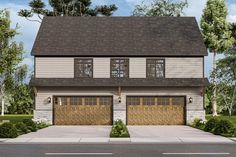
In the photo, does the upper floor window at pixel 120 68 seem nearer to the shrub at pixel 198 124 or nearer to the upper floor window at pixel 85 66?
the upper floor window at pixel 85 66

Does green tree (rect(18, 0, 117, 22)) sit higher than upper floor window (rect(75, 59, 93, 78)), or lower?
higher

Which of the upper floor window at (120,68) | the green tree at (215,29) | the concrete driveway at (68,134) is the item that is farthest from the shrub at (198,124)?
the green tree at (215,29)

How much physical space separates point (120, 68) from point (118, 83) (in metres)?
1.48

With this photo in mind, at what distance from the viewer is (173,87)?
37188 mm

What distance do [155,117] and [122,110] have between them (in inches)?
106

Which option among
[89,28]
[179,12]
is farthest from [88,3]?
[89,28]

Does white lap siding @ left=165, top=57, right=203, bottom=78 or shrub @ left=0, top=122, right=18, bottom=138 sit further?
white lap siding @ left=165, top=57, right=203, bottom=78

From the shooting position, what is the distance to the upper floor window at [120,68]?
37469 mm

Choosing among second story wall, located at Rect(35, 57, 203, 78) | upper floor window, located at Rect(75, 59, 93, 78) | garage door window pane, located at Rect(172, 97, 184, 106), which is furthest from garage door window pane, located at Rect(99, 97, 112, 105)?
garage door window pane, located at Rect(172, 97, 184, 106)

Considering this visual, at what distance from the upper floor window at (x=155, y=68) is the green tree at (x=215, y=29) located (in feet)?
63.4

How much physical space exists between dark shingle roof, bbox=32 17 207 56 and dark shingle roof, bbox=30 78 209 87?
204cm

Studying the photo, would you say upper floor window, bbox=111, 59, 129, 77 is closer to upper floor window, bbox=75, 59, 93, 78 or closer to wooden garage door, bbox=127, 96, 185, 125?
upper floor window, bbox=75, 59, 93, 78

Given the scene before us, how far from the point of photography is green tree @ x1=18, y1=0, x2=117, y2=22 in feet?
199

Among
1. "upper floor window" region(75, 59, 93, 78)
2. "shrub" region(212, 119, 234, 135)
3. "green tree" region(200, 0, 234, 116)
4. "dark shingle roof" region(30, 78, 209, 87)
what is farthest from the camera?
"green tree" region(200, 0, 234, 116)
